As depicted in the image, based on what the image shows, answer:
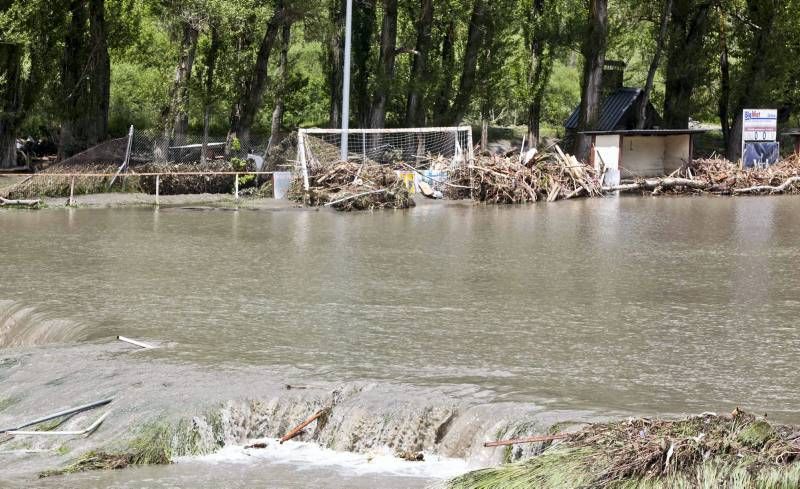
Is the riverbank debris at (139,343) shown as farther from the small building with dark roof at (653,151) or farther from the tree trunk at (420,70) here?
the tree trunk at (420,70)

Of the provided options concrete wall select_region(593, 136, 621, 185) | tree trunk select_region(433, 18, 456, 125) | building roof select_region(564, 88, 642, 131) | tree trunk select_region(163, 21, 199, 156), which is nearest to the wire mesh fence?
tree trunk select_region(163, 21, 199, 156)

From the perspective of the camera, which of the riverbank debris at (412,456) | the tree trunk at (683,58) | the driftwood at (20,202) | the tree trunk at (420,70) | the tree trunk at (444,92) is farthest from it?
the tree trunk at (683,58)

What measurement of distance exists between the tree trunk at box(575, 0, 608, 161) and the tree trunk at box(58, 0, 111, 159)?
50.1 feet

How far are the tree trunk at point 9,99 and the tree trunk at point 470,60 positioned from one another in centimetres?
1584

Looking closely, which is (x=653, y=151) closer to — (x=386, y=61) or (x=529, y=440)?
(x=386, y=61)

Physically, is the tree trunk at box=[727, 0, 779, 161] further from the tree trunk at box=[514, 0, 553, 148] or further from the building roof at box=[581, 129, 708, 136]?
the tree trunk at box=[514, 0, 553, 148]

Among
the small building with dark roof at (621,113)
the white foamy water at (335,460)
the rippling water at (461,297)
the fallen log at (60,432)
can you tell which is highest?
the small building with dark roof at (621,113)

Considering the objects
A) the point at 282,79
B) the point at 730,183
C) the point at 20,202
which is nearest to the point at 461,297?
the point at 20,202

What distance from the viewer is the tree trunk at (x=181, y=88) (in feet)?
109

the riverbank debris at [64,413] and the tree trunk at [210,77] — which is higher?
the tree trunk at [210,77]

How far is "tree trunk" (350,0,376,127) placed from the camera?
41812 millimetres

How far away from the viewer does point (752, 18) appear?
141ft

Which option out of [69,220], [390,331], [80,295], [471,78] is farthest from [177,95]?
[390,331]

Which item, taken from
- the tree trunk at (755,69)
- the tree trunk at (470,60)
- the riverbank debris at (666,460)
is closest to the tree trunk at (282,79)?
the tree trunk at (470,60)
